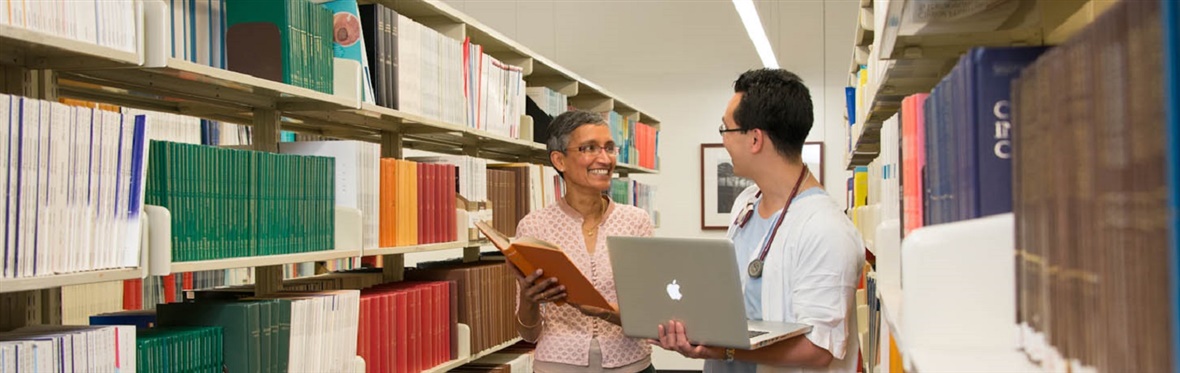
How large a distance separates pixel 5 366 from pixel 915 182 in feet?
4.70

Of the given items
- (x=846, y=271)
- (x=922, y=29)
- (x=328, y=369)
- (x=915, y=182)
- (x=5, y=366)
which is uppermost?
(x=922, y=29)

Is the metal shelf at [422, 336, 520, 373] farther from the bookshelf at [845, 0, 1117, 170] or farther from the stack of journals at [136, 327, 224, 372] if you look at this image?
the bookshelf at [845, 0, 1117, 170]

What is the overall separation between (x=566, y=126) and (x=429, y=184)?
0.49m

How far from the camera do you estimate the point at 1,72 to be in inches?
70.1

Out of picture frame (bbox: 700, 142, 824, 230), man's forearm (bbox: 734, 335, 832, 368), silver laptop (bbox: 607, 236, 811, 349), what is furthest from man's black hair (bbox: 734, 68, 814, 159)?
picture frame (bbox: 700, 142, 824, 230)

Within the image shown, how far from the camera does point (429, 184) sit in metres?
3.15

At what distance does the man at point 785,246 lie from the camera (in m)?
1.84

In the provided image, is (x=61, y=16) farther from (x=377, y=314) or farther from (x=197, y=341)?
(x=377, y=314)

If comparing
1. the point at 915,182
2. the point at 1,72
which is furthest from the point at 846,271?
the point at 1,72

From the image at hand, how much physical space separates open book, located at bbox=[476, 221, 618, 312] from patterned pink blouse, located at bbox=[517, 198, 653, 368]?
1.04 feet

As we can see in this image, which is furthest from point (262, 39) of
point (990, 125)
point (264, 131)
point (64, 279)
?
point (990, 125)

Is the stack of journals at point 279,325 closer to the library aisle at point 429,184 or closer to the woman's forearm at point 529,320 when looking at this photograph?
the library aisle at point 429,184

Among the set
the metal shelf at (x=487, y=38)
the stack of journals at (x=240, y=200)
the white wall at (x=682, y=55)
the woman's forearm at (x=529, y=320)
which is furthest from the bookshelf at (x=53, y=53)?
the white wall at (x=682, y=55)

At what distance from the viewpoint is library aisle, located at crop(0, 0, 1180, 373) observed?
53 cm
